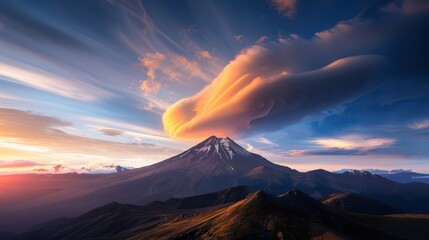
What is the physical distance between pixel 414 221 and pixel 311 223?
89.7 meters

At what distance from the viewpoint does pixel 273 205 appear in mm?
135625

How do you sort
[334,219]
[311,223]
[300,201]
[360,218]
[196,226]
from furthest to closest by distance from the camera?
[300,201] → [360,218] → [334,219] → [196,226] → [311,223]

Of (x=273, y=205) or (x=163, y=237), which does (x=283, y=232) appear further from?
(x=163, y=237)

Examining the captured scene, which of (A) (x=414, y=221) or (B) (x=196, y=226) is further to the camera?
(A) (x=414, y=221)

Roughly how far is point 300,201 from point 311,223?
72242mm

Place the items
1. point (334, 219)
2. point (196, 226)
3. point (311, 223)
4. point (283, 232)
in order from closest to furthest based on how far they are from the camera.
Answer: point (283, 232), point (311, 223), point (196, 226), point (334, 219)

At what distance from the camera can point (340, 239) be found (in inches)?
3986

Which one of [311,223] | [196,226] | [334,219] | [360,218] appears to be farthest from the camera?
[360,218]

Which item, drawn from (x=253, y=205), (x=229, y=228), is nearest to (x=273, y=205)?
(x=253, y=205)

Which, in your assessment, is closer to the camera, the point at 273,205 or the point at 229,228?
the point at 229,228

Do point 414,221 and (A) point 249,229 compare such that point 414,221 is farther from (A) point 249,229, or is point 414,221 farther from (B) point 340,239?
(A) point 249,229

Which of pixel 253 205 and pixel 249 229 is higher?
pixel 253 205

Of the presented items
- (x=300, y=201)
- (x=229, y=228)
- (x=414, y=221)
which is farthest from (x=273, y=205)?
(x=414, y=221)

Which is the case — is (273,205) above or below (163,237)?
above
